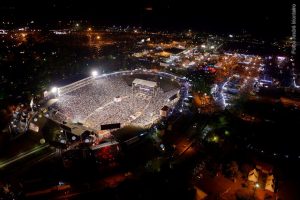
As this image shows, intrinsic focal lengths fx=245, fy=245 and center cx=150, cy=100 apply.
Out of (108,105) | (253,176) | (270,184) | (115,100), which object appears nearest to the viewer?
(270,184)

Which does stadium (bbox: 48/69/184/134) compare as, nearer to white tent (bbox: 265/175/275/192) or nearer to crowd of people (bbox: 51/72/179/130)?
crowd of people (bbox: 51/72/179/130)

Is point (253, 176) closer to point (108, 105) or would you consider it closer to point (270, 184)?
point (270, 184)

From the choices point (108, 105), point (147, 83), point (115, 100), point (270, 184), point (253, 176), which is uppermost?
point (147, 83)

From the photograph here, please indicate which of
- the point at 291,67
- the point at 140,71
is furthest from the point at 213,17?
the point at 140,71

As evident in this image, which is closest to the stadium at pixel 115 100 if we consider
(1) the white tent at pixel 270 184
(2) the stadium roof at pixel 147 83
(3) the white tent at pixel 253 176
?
(2) the stadium roof at pixel 147 83

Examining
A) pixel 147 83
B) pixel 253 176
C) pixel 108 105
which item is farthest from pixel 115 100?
pixel 253 176

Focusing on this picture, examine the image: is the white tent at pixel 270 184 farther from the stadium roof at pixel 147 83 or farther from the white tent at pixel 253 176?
the stadium roof at pixel 147 83

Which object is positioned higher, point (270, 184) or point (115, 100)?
point (115, 100)

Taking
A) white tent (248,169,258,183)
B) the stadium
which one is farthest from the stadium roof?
white tent (248,169,258,183)
